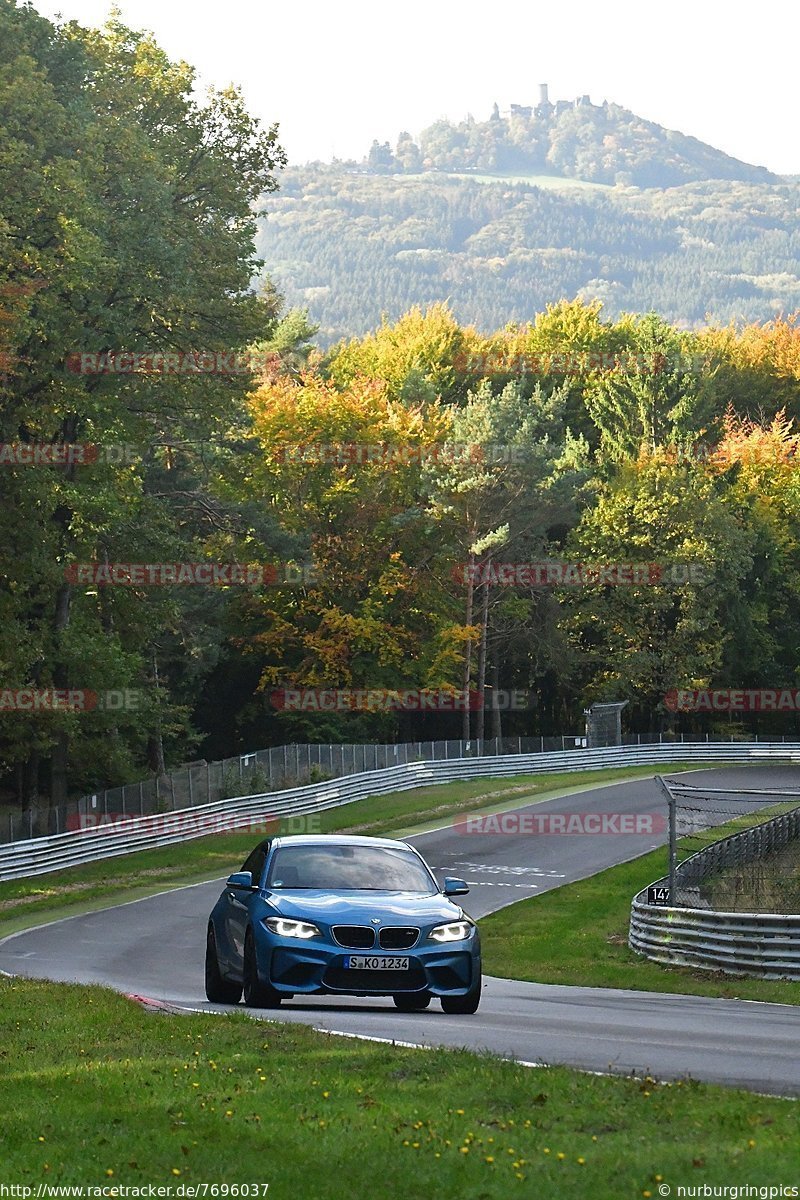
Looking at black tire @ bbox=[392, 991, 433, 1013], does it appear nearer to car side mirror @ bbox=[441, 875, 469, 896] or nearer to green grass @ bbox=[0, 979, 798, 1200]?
car side mirror @ bbox=[441, 875, 469, 896]

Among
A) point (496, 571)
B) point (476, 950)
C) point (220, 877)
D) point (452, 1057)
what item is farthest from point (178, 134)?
point (452, 1057)

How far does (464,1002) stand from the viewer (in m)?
15.2

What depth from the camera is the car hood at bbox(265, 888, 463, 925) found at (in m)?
14.9

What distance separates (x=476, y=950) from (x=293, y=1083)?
5.69 meters

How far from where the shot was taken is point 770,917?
22.8 meters

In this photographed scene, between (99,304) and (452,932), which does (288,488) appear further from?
(452,932)

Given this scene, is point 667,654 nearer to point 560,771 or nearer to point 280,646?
point 560,771

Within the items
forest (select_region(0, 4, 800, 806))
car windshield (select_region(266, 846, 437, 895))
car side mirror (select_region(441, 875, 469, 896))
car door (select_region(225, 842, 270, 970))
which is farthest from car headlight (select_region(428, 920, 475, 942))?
forest (select_region(0, 4, 800, 806))

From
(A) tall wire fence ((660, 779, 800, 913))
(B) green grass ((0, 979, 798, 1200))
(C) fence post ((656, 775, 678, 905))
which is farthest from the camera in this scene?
(A) tall wire fence ((660, 779, 800, 913))

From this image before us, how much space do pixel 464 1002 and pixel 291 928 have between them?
Result: 1722mm

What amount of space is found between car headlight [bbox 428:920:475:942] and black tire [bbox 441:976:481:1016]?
1.64 feet

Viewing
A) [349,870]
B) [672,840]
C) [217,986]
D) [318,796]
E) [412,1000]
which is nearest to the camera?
[412,1000]

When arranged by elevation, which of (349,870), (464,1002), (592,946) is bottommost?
(592,946)

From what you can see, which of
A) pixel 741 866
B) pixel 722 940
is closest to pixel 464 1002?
pixel 722 940
